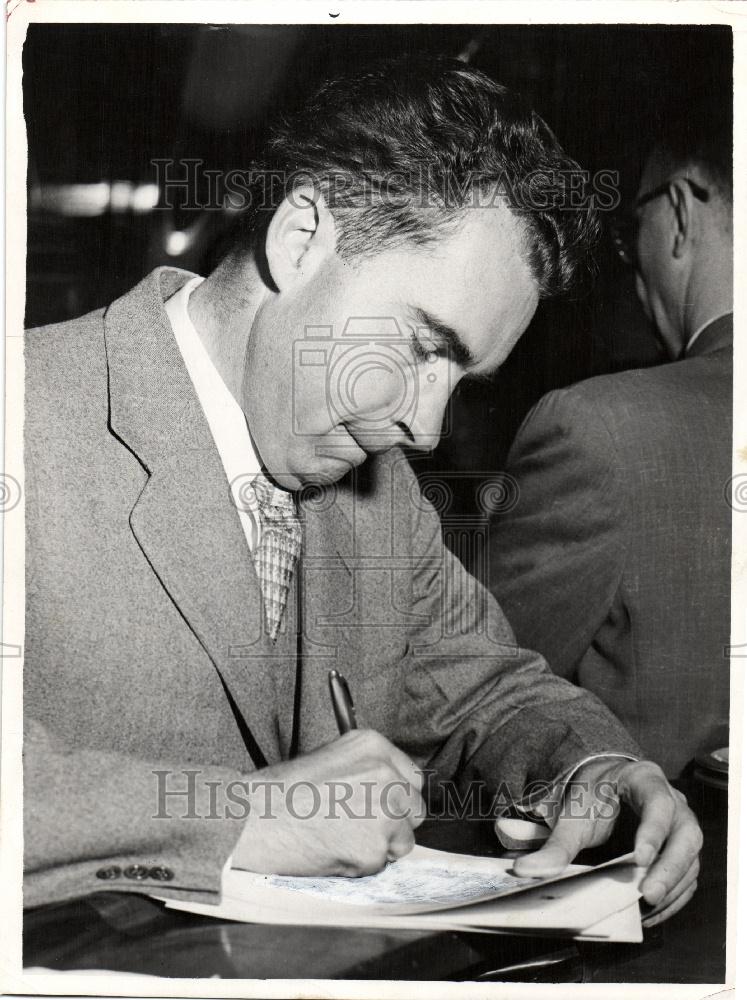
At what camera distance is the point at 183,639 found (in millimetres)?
1817

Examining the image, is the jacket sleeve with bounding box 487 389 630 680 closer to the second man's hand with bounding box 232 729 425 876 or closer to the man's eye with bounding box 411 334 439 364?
the man's eye with bounding box 411 334 439 364

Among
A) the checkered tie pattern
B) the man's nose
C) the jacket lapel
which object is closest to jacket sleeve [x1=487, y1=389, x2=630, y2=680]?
the man's nose

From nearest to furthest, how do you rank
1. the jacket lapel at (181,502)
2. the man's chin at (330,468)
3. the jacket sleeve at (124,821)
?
the jacket sleeve at (124,821) → the jacket lapel at (181,502) → the man's chin at (330,468)

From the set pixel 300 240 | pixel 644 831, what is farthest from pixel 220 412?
pixel 644 831

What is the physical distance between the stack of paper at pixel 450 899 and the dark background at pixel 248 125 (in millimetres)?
668

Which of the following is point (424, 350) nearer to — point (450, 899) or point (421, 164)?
point (421, 164)

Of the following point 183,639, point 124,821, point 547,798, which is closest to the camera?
point 124,821

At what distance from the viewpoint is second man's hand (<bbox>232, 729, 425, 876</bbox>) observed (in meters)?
1.79

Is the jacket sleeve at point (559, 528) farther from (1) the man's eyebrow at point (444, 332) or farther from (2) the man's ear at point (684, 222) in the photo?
(2) the man's ear at point (684, 222)

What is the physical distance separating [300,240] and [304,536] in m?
0.54

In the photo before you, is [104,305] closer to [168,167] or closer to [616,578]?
[168,167]

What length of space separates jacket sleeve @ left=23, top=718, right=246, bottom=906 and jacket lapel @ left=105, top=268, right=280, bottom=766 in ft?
0.50

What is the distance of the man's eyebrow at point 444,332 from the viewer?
1.88 m

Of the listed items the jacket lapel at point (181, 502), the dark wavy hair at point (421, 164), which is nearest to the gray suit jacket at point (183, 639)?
the jacket lapel at point (181, 502)
